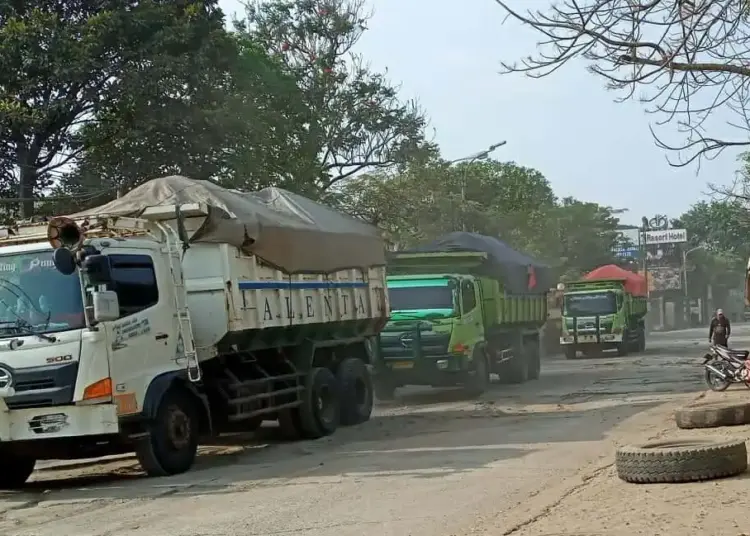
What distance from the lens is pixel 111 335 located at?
10.3 meters

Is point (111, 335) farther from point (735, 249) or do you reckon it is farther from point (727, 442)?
point (735, 249)

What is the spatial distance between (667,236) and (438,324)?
80635 mm

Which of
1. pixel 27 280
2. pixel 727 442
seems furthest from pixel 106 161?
pixel 727 442

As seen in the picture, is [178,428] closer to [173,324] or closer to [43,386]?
[173,324]

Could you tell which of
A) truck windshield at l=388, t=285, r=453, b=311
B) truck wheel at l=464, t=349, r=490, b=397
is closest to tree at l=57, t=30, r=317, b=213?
truck windshield at l=388, t=285, r=453, b=311

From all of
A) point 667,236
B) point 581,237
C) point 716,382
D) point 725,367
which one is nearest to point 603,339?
point 716,382

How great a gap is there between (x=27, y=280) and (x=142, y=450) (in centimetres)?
205

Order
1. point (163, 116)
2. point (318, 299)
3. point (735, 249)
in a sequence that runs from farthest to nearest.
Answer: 1. point (735, 249)
2. point (163, 116)
3. point (318, 299)

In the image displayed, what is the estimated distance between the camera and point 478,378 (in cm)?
2020

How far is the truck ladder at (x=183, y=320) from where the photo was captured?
1152 centimetres

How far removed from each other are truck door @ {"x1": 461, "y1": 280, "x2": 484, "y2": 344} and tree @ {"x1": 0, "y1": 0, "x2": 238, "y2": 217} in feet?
21.7

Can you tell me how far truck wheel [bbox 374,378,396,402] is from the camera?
19578 millimetres

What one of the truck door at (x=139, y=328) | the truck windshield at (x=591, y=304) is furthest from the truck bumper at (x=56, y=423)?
the truck windshield at (x=591, y=304)

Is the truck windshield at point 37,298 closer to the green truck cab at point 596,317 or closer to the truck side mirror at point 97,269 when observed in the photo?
the truck side mirror at point 97,269
